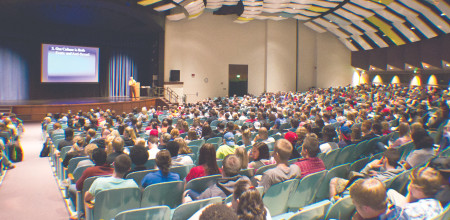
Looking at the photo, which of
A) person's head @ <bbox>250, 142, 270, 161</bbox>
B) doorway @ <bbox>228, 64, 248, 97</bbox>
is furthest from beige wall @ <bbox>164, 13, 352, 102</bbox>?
person's head @ <bbox>250, 142, 270, 161</bbox>

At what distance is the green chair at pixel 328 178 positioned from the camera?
3654mm

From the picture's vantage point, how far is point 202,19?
23.9 metres

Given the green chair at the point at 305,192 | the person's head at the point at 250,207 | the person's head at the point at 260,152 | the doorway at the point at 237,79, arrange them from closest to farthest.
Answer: the person's head at the point at 250,207, the green chair at the point at 305,192, the person's head at the point at 260,152, the doorway at the point at 237,79

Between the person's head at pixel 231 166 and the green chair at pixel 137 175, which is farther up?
the person's head at pixel 231 166

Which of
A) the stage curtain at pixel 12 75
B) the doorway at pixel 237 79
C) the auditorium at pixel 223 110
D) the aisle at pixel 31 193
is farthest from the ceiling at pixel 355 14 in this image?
the aisle at pixel 31 193

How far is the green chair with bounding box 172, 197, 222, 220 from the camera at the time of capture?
8.25ft

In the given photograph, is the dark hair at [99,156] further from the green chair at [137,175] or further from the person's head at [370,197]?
the person's head at [370,197]

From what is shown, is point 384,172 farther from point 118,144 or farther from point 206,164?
point 118,144

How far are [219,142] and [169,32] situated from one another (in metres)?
17.0

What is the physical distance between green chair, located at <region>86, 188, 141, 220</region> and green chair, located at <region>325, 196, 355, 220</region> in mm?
1790

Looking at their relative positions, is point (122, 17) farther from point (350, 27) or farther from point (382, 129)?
point (350, 27)

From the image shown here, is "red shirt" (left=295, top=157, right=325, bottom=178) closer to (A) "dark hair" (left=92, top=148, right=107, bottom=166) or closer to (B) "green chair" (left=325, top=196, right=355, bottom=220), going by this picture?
(B) "green chair" (left=325, top=196, right=355, bottom=220)

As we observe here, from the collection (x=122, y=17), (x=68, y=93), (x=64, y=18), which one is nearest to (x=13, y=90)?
(x=68, y=93)

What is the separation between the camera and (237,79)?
2558 cm
